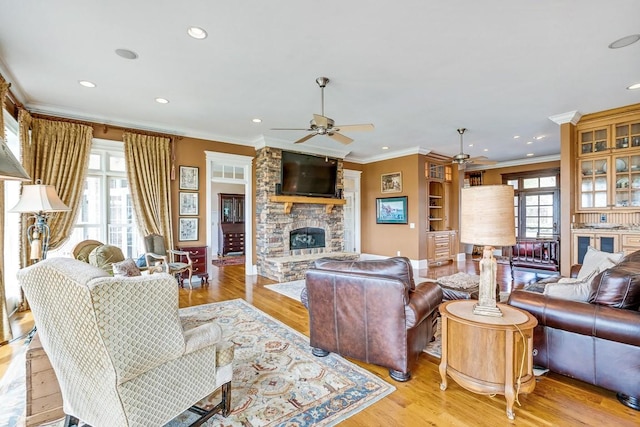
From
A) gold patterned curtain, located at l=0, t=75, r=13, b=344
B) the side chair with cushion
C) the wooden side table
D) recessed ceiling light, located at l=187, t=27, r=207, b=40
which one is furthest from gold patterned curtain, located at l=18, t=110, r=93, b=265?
the wooden side table

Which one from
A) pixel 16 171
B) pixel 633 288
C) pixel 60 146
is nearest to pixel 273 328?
pixel 16 171

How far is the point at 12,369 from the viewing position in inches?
103

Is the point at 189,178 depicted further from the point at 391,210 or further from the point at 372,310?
the point at 391,210

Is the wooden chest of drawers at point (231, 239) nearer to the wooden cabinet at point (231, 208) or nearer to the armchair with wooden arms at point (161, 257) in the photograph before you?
the wooden cabinet at point (231, 208)

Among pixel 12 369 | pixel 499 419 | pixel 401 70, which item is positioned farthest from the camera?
pixel 401 70

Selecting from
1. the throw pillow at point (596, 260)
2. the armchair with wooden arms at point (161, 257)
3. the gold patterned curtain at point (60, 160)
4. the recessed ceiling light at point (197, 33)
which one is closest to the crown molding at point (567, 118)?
the throw pillow at point (596, 260)

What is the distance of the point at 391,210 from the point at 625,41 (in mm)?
5682

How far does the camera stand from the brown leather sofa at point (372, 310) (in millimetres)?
2344

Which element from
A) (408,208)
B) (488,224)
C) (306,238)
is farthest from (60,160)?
(408,208)

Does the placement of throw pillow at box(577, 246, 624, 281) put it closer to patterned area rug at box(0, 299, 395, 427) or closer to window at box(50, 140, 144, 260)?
patterned area rug at box(0, 299, 395, 427)

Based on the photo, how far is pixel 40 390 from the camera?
189 centimetres

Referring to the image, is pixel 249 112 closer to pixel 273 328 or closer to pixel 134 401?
pixel 273 328

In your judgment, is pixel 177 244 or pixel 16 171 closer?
pixel 16 171

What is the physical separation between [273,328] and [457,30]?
11.7ft
